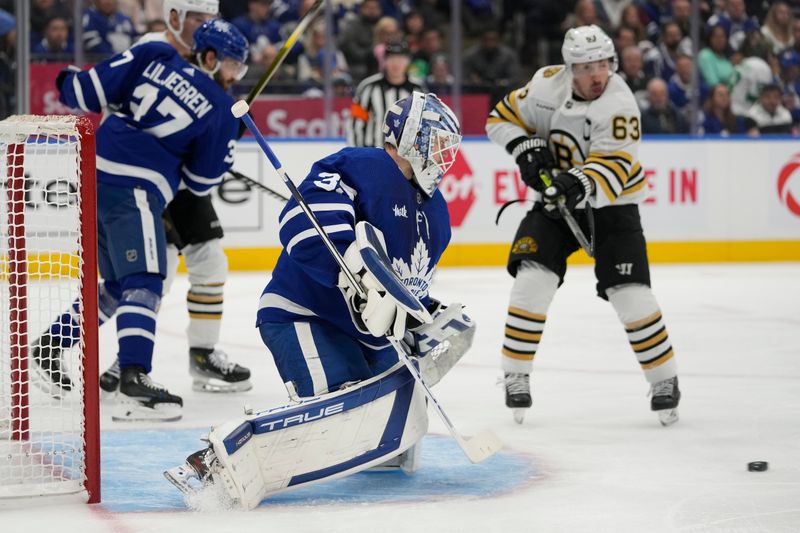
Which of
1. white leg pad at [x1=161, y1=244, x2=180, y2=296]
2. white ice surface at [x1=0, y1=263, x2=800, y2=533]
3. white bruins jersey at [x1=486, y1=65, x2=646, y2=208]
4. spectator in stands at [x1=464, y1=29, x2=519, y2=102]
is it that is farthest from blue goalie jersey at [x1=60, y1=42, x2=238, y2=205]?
spectator in stands at [x1=464, y1=29, x2=519, y2=102]

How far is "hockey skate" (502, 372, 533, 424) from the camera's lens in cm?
364

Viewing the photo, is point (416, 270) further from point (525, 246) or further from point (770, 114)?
point (770, 114)

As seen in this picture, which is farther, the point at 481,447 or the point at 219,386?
the point at 219,386

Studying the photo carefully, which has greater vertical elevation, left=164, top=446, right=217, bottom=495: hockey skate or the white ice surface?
left=164, top=446, right=217, bottom=495: hockey skate

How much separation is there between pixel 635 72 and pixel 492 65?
0.92m

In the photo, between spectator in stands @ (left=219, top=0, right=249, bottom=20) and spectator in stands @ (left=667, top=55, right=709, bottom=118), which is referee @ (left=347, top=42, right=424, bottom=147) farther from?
spectator in stands @ (left=667, top=55, right=709, bottom=118)

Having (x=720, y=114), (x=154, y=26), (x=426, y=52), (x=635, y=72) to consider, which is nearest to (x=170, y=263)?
(x=154, y=26)

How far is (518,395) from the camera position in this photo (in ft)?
12.0

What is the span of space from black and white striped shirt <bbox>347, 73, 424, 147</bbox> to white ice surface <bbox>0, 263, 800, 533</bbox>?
36.3 inches

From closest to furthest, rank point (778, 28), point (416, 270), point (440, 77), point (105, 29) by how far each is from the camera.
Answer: point (416, 270)
point (105, 29)
point (440, 77)
point (778, 28)

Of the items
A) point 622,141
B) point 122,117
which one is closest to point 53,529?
point 122,117

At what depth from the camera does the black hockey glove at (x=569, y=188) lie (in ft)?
11.5

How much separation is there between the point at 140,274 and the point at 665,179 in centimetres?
485

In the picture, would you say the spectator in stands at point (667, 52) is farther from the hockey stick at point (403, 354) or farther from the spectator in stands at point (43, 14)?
the hockey stick at point (403, 354)
